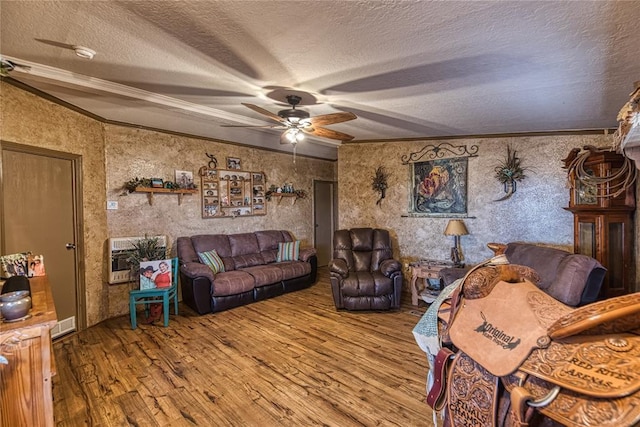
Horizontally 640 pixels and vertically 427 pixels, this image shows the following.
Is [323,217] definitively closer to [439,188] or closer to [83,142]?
[439,188]

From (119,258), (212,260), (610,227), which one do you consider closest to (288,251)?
(212,260)

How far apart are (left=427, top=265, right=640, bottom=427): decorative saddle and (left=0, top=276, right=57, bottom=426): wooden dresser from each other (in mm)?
1924

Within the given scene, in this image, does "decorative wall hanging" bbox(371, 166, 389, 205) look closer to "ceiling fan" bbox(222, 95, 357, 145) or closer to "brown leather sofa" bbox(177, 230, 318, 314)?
"brown leather sofa" bbox(177, 230, 318, 314)

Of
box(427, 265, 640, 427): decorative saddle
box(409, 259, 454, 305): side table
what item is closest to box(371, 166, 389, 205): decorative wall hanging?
box(409, 259, 454, 305): side table

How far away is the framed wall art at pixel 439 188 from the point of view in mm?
4320

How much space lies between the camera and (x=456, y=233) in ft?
13.0

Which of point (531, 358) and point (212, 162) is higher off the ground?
Result: point (212, 162)

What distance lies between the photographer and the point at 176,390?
7.24ft

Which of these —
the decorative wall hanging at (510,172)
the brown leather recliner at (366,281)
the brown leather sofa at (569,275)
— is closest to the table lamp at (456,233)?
the decorative wall hanging at (510,172)

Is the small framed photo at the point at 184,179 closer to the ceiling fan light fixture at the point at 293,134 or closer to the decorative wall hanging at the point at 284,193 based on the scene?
the decorative wall hanging at the point at 284,193

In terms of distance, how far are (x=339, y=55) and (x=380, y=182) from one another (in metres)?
3.07

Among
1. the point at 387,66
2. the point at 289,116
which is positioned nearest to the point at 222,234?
the point at 289,116

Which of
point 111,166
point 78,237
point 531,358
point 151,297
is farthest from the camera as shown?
point 111,166

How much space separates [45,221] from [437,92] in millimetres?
4104
